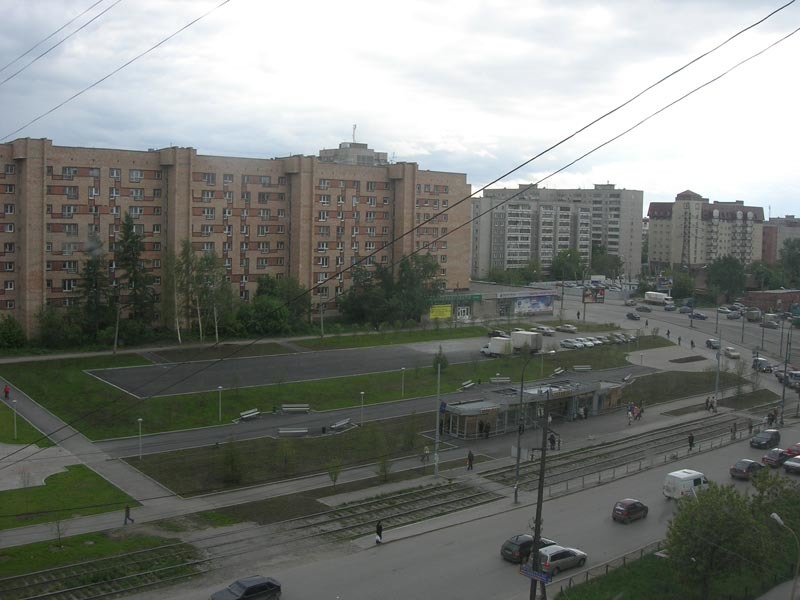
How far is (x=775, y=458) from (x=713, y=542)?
1398cm

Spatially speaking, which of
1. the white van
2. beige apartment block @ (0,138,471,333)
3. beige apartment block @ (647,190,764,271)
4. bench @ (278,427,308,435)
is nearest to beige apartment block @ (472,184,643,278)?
beige apartment block @ (647,190,764,271)

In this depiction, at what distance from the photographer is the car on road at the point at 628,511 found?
808 inches

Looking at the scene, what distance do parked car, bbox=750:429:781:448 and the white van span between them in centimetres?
757

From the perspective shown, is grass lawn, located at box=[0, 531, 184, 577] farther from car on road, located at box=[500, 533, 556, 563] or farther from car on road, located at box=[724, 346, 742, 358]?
car on road, located at box=[724, 346, 742, 358]

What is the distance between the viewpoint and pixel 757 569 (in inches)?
602

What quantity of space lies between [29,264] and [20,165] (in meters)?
5.31

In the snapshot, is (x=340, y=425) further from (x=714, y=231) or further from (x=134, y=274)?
(x=714, y=231)

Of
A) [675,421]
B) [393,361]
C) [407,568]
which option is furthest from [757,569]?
[393,361]

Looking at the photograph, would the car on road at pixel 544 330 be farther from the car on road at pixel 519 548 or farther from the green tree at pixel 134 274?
the car on road at pixel 519 548

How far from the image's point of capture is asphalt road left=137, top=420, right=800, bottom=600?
1567 cm

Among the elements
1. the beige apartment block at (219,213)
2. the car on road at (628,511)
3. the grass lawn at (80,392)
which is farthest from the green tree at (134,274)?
the car on road at (628,511)

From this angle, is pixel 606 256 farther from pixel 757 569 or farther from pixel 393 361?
pixel 757 569

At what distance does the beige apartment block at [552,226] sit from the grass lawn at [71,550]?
68447 mm

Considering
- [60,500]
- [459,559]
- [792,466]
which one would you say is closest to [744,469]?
[792,466]
